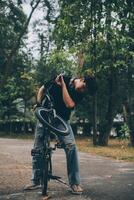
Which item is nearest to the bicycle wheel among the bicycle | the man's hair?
the bicycle

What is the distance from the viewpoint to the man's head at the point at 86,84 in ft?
26.7

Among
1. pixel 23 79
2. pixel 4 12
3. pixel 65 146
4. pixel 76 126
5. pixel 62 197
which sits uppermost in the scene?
pixel 4 12

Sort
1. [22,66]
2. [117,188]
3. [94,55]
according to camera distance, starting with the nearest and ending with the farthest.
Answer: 1. [117,188]
2. [94,55]
3. [22,66]

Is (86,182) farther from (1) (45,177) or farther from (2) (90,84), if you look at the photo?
(2) (90,84)

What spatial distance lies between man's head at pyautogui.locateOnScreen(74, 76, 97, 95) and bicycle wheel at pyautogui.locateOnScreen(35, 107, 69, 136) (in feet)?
1.81

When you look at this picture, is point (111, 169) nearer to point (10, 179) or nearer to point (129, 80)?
point (10, 179)

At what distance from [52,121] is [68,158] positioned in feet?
2.08

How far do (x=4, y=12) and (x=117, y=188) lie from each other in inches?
1398

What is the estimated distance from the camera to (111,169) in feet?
40.7

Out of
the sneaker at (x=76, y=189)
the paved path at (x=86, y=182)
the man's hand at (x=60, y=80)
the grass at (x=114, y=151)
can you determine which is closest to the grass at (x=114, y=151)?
the grass at (x=114, y=151)

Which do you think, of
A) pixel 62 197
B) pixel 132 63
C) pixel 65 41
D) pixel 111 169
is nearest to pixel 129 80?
pixel 132 63

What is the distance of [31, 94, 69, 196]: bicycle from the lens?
794cm

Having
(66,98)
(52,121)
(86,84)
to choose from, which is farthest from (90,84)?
(52,121)

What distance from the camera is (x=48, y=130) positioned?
8.30 meters
